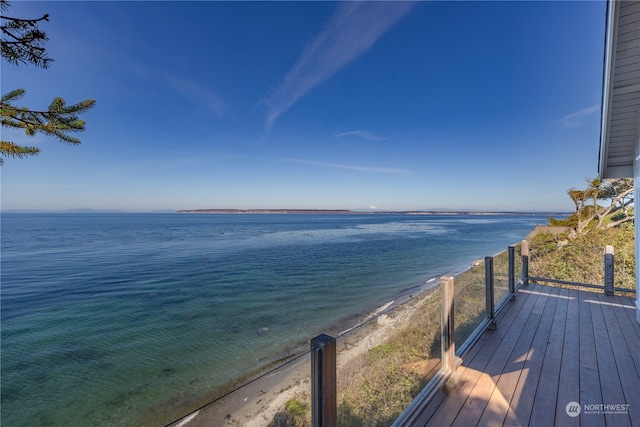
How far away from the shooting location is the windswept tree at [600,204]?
1190 cm

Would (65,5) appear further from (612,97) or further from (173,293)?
(612,97)

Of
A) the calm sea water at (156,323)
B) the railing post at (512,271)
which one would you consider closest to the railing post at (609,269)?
the railing post at (512,271)

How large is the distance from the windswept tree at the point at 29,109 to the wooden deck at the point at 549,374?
11.8ft

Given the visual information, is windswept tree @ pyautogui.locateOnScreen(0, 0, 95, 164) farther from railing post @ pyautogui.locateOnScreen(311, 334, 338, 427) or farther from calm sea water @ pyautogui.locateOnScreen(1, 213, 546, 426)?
calm sea water @ pyautogui.locateOnScreen(1, 213, 546, 426)

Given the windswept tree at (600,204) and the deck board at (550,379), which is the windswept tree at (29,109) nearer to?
the deck board at (550,379)

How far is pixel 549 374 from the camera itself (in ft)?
9.06

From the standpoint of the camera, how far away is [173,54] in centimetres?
1559

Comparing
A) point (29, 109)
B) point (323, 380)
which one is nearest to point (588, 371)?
point (323, 380)

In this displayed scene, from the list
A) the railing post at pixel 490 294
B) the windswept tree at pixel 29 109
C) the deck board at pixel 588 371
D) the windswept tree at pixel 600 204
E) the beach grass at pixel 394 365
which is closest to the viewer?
the windswept tree at pixel 29 109

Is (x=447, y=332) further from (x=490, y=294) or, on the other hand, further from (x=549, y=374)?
(x=490, y=294)

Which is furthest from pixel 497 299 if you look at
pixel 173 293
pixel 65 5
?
pixel 173 293

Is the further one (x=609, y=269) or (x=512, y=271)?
(x=609, y=269)

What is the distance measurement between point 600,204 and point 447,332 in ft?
53.8

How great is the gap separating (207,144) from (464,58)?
2856 cm
